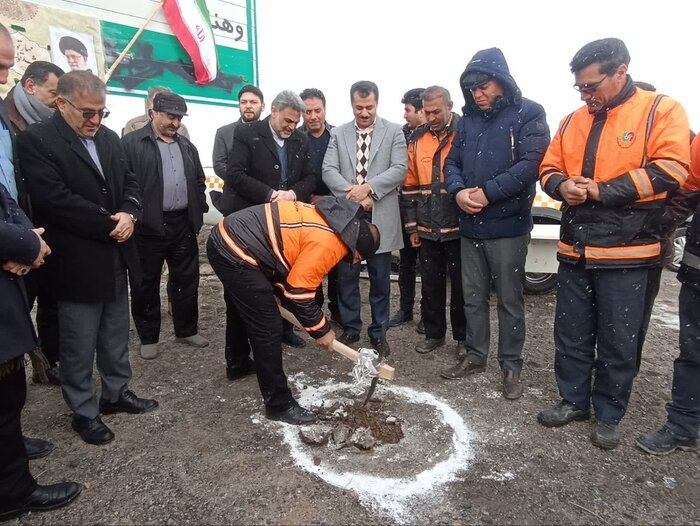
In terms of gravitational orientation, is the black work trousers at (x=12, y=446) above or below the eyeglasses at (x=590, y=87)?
below

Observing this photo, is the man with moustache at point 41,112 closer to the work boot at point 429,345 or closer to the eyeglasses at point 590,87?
the work boot at point 429,345

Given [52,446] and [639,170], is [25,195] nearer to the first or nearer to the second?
[52,446]

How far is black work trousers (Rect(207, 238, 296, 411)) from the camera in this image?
110 inches

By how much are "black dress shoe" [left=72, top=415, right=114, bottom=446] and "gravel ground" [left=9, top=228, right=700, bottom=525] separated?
46 millimetres

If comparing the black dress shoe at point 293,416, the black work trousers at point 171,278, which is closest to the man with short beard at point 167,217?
the black work trousers at point 171,278

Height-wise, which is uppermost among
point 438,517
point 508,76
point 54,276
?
point 508,76

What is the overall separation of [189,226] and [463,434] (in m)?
2.90

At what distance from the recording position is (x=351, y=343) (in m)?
4.26

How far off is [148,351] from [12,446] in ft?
6.27

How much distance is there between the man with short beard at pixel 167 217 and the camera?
380 cm

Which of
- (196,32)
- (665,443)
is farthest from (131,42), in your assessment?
(665,443)

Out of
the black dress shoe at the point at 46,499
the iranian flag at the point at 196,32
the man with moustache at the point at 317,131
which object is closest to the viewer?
the black dress shoe at the point at 46,499

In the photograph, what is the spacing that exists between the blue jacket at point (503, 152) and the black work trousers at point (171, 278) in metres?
2.44

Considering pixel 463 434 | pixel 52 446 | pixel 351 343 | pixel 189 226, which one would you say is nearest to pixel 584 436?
pixel 463 434
